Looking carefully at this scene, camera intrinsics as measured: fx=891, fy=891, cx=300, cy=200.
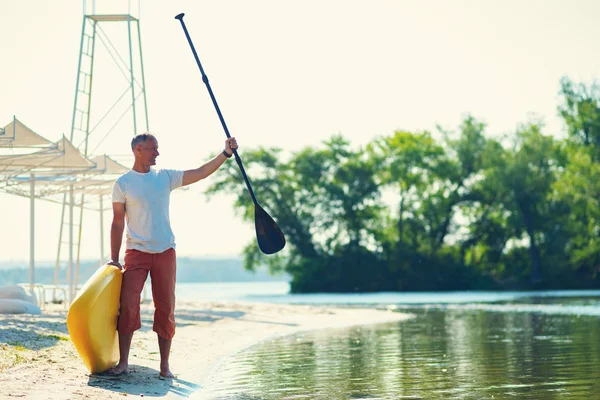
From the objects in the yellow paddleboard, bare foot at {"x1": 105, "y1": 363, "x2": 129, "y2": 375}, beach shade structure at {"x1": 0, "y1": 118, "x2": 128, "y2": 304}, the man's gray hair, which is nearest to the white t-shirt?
the man's gray hair

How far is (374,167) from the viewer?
57.6 metres

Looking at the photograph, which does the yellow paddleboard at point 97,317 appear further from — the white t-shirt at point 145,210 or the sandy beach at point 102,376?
the white t-shirt at point 145,210

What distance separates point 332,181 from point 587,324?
42.7m

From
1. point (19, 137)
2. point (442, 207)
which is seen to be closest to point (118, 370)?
point (19, 137)

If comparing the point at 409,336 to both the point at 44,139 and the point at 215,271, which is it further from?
the point at 215,271

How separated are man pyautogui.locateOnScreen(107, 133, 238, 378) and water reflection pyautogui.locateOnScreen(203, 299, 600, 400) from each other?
0.88 metres

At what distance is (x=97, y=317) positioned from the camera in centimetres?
714

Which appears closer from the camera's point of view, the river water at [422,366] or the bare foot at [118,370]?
the river water at [422,366]

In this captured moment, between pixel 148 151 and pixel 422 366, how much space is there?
3.70m

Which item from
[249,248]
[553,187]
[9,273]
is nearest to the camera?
[9,273]

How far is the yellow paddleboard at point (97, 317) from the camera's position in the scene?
23.3 feet

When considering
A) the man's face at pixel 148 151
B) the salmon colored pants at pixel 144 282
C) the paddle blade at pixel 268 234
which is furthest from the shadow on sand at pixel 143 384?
the man's face at pixel 148 151

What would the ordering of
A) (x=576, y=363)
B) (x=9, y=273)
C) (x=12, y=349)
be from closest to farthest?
1. (x=12, y=349)
2. (x=576, y=363)
3. (x=9, y=273)

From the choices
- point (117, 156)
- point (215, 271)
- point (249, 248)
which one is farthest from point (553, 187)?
point (215, 271)
